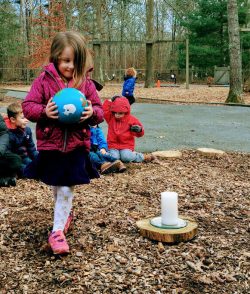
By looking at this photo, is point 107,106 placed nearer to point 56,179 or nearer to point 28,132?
point 28,132

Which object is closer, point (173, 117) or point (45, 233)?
point (45, 233)

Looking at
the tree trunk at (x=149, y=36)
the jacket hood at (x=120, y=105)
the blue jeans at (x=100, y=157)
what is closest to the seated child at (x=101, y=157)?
the blue jeans at (x=100, y=157)

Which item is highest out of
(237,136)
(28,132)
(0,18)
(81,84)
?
(0,18)

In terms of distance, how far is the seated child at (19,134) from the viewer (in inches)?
199

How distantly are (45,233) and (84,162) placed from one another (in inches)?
24.2

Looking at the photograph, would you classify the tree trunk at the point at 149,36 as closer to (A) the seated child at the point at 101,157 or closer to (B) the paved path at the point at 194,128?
(B) the paved path at the point at 194,128

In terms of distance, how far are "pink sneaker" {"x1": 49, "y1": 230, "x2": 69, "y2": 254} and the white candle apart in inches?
27.3

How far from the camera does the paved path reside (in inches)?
298

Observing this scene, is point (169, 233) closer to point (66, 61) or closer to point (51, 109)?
point (51, 109)

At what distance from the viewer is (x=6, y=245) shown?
3.11 m

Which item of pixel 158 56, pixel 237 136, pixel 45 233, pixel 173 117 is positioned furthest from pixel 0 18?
pixel 45 233

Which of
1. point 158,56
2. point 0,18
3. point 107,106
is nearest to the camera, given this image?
point 107,106

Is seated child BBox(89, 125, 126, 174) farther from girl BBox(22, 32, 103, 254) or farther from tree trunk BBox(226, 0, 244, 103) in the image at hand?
tree trunk BBox(226, 0, 244, 103)

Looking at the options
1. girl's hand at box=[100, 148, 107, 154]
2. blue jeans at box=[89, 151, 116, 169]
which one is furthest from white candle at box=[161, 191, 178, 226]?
girl's hand at box=[100, 148, 107, 154]
